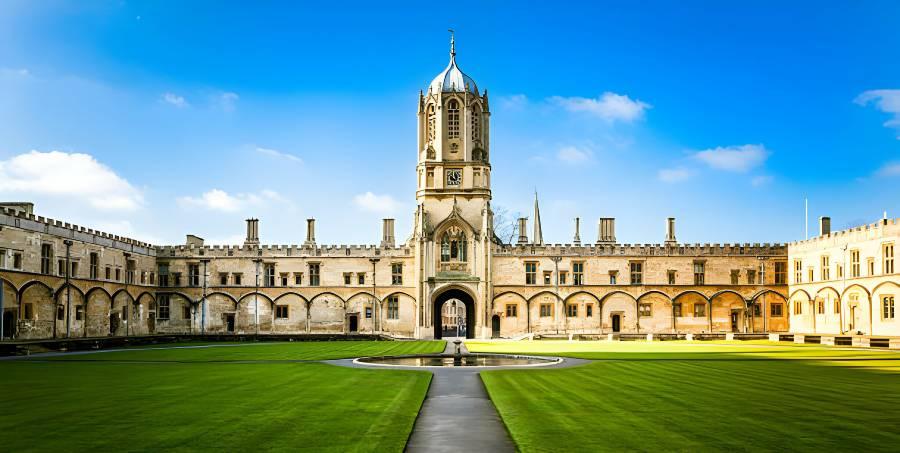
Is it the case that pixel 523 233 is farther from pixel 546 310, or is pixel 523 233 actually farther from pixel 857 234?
pixel 857 234

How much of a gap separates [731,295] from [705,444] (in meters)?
56.2

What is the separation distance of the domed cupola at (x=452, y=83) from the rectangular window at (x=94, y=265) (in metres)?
29.4

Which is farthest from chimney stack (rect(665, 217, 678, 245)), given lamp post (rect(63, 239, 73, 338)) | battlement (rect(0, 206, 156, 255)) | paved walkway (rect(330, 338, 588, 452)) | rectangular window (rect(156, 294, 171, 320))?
paved walkway (rect(330, 338, 588, 452))

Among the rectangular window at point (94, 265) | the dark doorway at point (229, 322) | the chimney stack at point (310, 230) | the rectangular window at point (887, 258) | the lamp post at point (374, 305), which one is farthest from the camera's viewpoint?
the chimney stack at point (310, 230)

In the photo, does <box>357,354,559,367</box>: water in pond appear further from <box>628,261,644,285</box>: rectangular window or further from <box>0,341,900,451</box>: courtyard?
<box>628,261,644,285</box>: rectangular window

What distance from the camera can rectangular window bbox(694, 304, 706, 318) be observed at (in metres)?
65.6

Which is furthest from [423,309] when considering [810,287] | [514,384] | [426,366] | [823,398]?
[823,398]

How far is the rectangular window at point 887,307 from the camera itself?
1971 inches

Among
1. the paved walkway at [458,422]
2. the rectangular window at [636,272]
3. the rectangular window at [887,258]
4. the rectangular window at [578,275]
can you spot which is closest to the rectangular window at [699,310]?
the rectangular window at [636,272]

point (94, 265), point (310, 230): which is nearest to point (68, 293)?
point (94, 265)

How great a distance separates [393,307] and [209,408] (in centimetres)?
4938

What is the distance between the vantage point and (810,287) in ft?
201

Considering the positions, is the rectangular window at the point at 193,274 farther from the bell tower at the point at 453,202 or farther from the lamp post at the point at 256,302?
the bell tower at the point at 453,202

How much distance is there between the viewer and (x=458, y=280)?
64.6 metres
